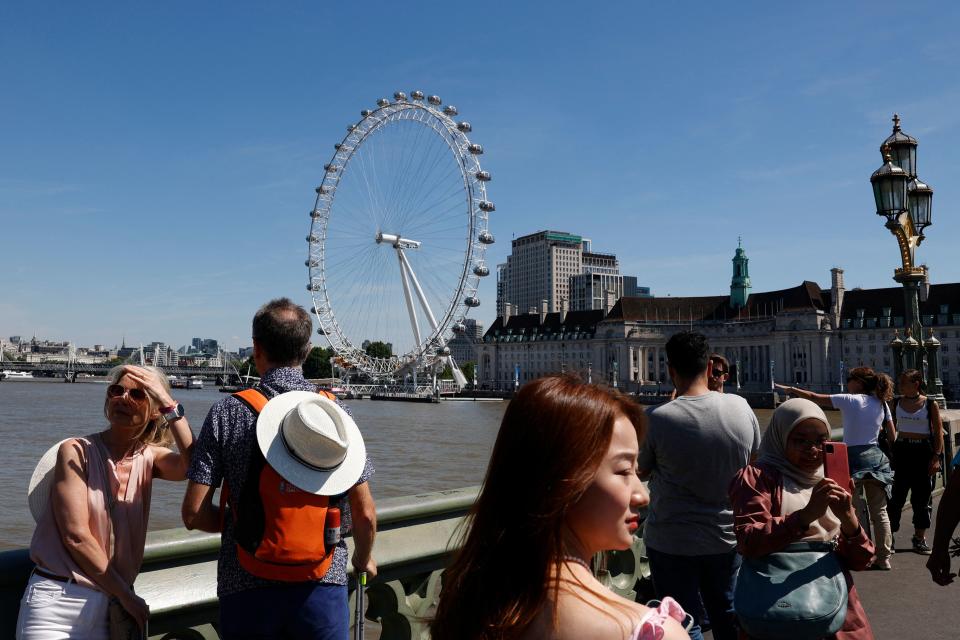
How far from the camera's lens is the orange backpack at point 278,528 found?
258cm

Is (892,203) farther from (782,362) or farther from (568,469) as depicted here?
(782,362)

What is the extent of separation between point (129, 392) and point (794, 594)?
2396 mm

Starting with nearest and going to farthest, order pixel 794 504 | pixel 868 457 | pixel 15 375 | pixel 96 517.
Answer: pixel 96 517 → pixel 794 504 → pixel 868 457 → pixel 15 375

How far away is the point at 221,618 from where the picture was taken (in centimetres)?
262

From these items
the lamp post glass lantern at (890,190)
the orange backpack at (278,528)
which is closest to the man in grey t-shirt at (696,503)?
the orange backpack at (278,528)

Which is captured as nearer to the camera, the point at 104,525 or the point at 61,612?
the point at 61,612

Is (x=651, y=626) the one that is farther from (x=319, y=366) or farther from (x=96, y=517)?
(x=319, y=366)

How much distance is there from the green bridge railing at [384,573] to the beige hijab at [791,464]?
2.55ft

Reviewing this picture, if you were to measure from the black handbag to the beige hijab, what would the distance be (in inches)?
4.8

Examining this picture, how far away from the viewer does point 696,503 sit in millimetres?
3719

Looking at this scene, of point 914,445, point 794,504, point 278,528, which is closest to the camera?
point 278,528

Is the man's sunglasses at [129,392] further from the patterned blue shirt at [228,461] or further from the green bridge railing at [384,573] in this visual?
the green bridge railing at [384,573]

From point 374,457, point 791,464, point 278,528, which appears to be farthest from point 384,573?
point 374,457

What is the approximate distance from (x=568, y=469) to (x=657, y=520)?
7.92 feet
